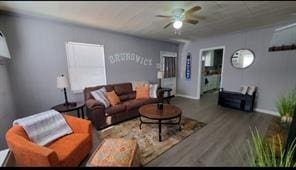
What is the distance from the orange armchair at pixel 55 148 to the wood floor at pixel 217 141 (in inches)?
24.2

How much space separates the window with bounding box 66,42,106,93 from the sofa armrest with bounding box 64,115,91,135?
4.56ft

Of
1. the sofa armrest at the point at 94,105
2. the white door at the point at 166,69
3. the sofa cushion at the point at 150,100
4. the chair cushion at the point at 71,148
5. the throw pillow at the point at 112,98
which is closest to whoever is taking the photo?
the chair cushion at the point at 71,148

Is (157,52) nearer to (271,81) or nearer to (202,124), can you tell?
(202,124)

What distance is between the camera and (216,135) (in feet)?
8.54

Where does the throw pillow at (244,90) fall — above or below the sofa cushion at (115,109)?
above

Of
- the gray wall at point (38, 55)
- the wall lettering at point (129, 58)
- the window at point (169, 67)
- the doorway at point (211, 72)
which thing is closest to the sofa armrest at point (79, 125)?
the gray wall at point (38, 55)

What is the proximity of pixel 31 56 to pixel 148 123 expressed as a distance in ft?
8.86

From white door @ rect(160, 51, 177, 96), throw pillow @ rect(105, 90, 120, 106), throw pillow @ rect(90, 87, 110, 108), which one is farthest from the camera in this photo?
white door @ rect(160, 51, 177, 96)

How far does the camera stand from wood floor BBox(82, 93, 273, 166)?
74.6 inches

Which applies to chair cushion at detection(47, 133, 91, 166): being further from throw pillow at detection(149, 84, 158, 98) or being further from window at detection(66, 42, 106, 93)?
throw pillow at detection(149, 84, 158, 98)

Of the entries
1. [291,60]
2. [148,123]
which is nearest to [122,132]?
[148,123]

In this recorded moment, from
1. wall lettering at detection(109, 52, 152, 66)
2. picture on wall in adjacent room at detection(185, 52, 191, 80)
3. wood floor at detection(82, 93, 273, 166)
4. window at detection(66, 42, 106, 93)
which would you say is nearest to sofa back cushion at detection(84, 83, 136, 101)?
window at detection(66, 42, 106, 93)

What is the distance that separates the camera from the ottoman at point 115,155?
1.27 m

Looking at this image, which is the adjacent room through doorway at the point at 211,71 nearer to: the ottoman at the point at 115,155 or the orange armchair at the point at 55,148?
the ottoman at the point at 115,155
